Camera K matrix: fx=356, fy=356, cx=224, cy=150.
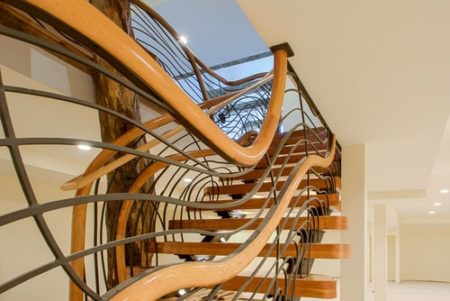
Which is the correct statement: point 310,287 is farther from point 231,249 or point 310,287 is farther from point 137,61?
point 137,61

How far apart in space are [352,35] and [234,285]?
1.37 meters

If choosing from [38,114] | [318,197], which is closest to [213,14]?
[38,114]

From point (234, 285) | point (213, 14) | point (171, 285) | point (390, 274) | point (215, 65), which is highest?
point (213, 14)

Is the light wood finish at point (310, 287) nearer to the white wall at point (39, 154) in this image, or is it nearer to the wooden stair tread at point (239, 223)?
the wooden stair tread at point (239, 223)

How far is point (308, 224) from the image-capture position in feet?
6.91

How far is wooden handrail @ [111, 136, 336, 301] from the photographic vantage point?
28.2 inches

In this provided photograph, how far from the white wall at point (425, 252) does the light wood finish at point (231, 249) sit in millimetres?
13600

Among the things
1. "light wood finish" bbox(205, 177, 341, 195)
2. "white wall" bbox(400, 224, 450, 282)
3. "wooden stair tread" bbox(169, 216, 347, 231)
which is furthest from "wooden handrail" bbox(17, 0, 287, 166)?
"white wall" bbox(400, 224, 450, 282)

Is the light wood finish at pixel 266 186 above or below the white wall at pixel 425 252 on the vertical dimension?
above

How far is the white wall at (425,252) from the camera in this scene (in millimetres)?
13508

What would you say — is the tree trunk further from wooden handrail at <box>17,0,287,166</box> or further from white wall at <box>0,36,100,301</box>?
wooden handrail at <box>17,0,287,166</box>

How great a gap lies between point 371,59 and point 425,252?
14617mm

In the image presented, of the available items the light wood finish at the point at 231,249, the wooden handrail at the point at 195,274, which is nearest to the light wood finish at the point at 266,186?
the light wood finish at the point at 231,249

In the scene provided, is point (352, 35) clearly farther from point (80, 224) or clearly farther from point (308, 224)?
point (80, 224)
